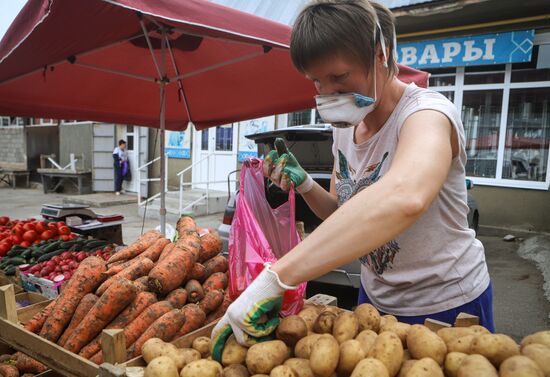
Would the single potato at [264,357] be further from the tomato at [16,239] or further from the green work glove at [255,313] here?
the tomato at [16,239]

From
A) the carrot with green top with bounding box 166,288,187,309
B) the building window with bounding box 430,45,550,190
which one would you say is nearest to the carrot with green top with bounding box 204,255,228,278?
the carrot with green top with bounding box 166,288,187,309

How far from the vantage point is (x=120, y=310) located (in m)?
1.92

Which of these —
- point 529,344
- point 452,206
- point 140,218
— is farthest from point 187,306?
point 140,218

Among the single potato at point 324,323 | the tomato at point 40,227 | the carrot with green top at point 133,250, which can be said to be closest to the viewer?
the single potato at point 324,323

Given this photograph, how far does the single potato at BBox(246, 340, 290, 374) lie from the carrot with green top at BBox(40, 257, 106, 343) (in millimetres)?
1242

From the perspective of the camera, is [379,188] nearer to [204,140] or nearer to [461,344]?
[461,344]

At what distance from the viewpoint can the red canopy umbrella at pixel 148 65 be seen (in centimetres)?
238

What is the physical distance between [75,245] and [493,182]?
7632 mm

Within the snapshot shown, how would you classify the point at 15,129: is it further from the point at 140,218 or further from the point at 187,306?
the point at 187,306

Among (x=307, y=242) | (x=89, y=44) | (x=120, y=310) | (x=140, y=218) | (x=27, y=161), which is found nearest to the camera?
(x=307, y=242)

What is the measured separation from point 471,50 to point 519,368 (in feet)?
27.1

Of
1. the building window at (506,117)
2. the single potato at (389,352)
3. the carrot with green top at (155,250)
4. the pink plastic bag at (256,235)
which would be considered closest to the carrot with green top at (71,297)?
the carrot with green top at (155,250)

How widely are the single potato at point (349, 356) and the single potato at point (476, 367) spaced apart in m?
0.27

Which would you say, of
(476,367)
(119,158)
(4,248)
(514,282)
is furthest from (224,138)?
(476,367)
